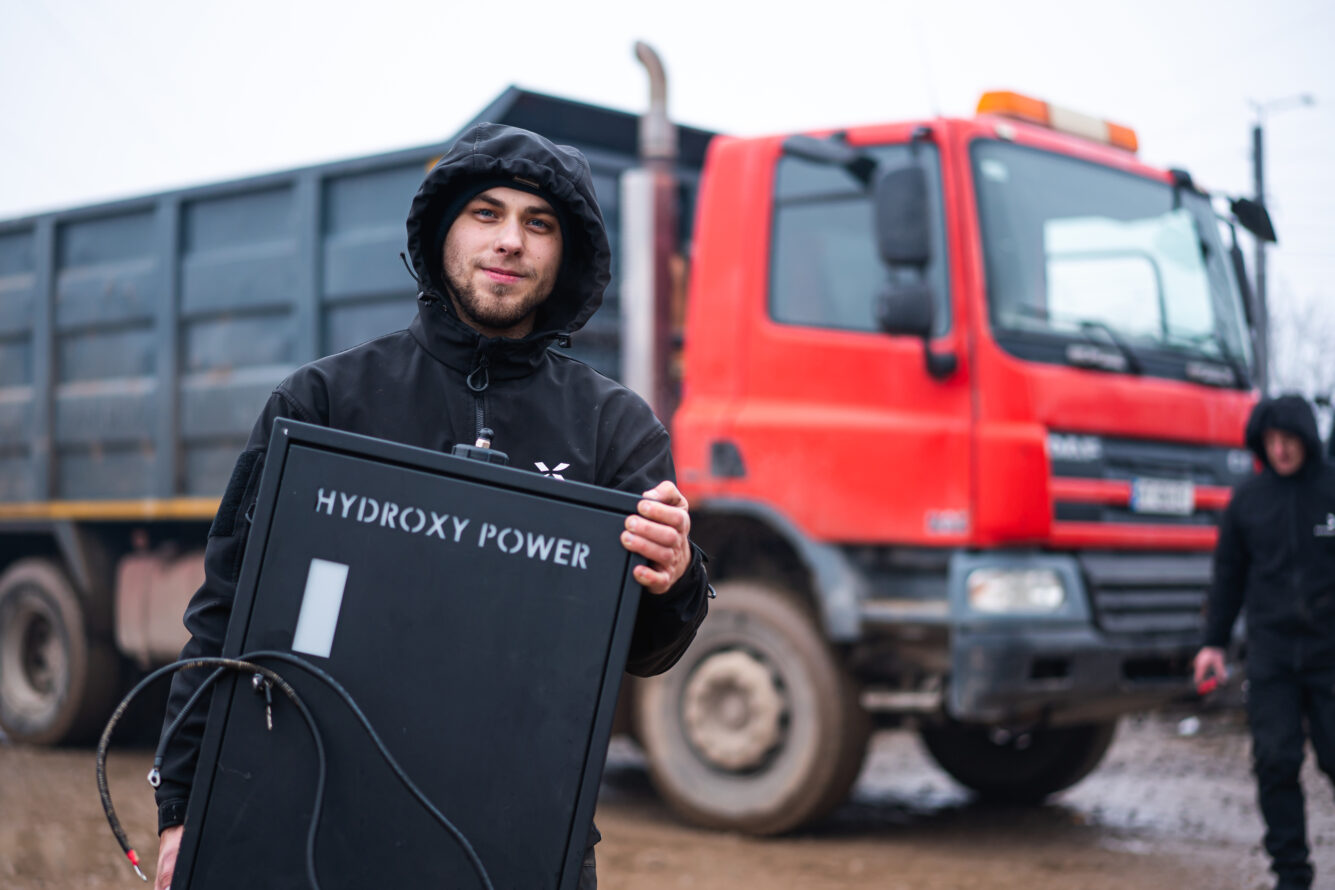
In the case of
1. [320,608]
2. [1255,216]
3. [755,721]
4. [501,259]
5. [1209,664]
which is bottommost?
[755,721]

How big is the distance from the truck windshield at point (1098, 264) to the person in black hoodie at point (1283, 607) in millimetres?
731

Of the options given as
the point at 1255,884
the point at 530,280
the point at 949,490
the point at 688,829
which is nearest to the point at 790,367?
the point at 949,490

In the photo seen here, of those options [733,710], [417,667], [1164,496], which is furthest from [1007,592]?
[417,667]

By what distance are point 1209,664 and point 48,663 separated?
6329 mm

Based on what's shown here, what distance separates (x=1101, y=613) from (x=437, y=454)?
395 cm

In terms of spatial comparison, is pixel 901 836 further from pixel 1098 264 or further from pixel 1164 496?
pixel 1098 264

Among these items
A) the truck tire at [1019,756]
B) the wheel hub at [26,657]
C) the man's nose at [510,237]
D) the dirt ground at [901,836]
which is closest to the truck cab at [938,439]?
the dirt ground at [901,836]

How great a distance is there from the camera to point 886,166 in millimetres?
5414

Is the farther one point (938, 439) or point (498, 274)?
point (938, 439)

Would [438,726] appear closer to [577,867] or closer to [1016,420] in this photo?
[577,867]

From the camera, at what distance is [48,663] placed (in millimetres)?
8102

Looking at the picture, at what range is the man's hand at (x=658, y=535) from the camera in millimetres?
1831

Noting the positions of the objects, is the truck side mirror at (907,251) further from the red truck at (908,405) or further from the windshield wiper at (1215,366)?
the windshield wiper at (1215,366)

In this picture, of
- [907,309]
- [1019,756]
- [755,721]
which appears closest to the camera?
[907,309]
